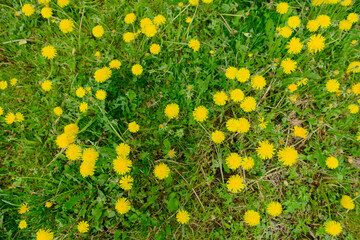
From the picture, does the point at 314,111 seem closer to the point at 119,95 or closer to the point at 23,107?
the point at 119,95

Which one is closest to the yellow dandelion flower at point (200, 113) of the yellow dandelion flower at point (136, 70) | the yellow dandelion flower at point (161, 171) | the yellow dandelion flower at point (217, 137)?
the yellow dandelion flower at point (217, 137)

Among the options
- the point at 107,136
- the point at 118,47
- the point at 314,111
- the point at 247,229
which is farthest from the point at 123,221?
the point at 314,111

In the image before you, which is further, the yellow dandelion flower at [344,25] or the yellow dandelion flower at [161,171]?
the yellow dandelion flower at [344,25]

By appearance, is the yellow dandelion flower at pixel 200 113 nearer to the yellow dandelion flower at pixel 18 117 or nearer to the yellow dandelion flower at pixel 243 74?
the yellow dandelion flower at pixel 243 74

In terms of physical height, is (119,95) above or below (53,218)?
above

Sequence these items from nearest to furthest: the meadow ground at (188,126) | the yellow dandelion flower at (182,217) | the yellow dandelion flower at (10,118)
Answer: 1. the yellow dandelion flower at (182,217)
2. the meadow ground at (188,126)
3. the yellow dandelion flower at (10,118)

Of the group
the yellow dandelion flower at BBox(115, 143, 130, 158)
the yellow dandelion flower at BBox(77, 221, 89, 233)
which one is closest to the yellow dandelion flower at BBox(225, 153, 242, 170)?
the yellow dandelion flower at BBox(115, 143, 130, 158)

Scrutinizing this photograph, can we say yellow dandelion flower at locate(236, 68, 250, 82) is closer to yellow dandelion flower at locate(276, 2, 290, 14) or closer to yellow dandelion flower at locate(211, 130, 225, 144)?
yellow dandelion flower at locate(211, 130, 225, 144)

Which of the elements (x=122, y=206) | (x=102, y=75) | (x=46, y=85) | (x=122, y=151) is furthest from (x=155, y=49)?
(x=122, y=206)
